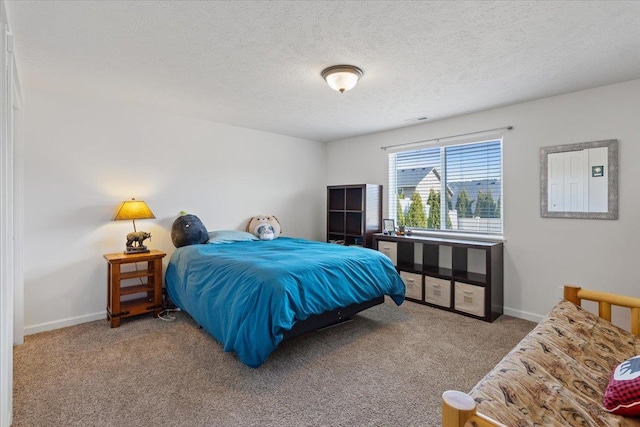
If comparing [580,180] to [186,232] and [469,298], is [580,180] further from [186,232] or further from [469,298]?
[186,232]

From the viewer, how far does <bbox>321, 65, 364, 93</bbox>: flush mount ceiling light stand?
98.9 inches

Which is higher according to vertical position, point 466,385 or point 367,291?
point 367,291

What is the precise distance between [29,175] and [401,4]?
3.59m

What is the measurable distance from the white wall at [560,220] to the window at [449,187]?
188 millimetres

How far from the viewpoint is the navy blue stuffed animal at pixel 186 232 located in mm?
3689

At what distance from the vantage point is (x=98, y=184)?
3.41 metres

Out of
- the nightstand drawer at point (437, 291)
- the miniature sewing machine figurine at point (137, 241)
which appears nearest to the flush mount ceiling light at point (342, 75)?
the nightstand drawer at point (437, 291)

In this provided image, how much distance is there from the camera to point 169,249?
12.9ft

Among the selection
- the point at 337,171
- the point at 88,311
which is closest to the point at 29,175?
the point at 88,311

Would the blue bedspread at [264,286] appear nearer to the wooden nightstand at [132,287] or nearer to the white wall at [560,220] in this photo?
the wooden nightstand at [132,287]

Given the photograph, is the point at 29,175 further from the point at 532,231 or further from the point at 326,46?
the point at 532,231

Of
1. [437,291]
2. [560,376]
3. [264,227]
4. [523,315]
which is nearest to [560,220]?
[523,315]

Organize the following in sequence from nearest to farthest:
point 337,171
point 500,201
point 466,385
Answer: point 466,385 → point 500,201 → point 337,171

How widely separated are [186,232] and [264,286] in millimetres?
1826
